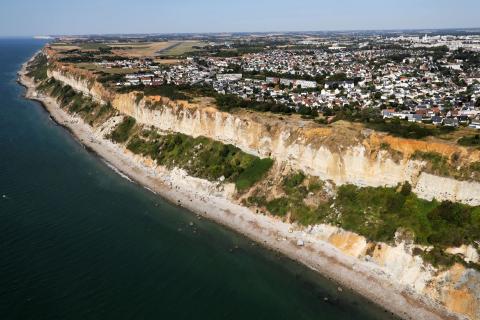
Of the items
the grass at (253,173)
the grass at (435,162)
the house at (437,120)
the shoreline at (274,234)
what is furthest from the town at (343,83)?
the shoreline at (274,234)

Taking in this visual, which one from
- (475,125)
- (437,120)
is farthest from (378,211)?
(437,120)

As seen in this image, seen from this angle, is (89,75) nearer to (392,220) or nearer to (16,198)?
(16,198)

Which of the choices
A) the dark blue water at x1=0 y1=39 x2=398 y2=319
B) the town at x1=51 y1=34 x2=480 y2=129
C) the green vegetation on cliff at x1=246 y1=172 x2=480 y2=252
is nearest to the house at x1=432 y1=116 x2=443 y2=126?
the town at x1=51 y1=34 x2=480 y2=129

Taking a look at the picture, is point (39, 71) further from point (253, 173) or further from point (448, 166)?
point (448, 166)

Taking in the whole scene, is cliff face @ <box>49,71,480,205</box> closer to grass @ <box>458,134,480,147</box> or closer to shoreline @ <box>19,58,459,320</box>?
grass @ <box>458,134,480,147</box>

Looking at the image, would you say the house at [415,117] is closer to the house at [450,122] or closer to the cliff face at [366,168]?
the house at [450,122]

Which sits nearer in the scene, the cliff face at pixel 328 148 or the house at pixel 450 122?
the cliff face at pixel 328 148
